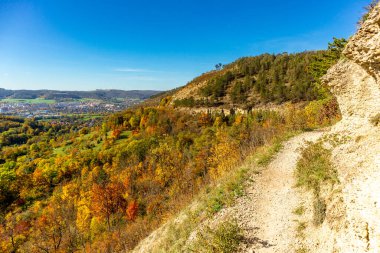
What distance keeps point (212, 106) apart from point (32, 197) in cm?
7913

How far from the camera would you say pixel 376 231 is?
17.3 feet

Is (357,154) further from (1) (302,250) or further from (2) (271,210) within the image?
(1) (302,250)

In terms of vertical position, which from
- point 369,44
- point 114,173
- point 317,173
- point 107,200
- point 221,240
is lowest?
point 114,173

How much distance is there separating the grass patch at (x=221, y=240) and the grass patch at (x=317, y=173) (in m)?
3.07

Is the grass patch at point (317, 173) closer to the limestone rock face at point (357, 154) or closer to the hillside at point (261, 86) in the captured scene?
the limestone rock face at point (357, 154)

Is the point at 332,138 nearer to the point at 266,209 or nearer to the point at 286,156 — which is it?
the point at 286,156

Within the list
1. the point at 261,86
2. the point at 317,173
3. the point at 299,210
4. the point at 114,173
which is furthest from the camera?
the point at 261,86

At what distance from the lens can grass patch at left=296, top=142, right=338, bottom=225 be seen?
Answer: 7.98 meters

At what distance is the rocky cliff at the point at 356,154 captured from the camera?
226 inches

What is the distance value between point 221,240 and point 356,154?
708 centimetres

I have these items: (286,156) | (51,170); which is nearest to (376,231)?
(286,156)

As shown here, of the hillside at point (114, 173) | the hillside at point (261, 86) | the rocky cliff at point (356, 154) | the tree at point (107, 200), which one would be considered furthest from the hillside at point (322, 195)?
the hillside at point (261, 86)

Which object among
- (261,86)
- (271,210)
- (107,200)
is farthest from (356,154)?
(261,86)

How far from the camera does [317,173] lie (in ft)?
32.9
